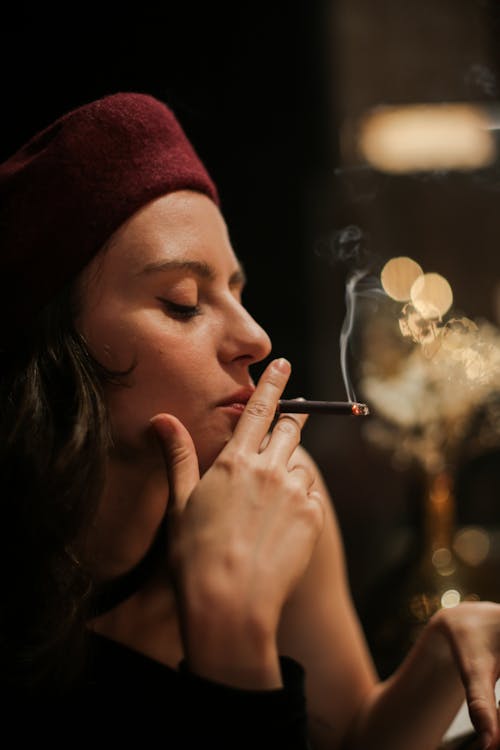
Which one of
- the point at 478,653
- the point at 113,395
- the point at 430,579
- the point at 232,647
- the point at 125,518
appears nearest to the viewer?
the point at 232,647

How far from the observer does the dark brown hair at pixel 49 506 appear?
0.94 m

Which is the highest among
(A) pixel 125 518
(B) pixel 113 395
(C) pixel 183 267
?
(C) pixel 183 267

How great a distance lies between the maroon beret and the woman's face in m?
0.03

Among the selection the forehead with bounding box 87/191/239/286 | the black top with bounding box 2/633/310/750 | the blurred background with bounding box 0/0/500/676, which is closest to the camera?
the black top with bounding box 2/633/310/750

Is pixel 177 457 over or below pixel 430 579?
over

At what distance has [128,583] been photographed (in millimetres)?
1136

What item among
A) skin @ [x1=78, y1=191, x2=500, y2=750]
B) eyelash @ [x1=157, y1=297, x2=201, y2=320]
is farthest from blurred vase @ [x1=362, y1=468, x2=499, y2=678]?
eyelash @ [x1=157, y1=297, x2=201, y2=320]

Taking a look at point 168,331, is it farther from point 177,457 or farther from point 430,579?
point 430,579

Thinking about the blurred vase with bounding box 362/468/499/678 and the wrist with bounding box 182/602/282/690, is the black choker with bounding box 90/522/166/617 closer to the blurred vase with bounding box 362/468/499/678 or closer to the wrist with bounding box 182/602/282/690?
the wrist with bounding box 182/602/282/690

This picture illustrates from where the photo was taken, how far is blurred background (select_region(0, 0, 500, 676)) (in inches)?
50.6

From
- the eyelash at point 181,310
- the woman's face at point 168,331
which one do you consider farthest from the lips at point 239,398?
the eyelash at point 181,310

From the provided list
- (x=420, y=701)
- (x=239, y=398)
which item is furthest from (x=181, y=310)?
(x=420, y=701)

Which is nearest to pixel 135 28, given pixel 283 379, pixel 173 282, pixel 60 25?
pixel 60 25

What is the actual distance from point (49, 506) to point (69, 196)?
1.49ft
